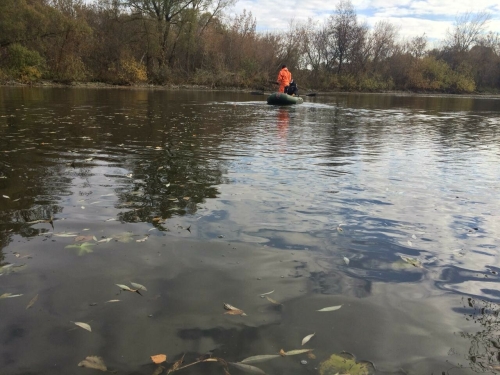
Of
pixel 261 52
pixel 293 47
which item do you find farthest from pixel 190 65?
pixel 293 47

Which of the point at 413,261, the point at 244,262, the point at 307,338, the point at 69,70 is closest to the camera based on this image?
the point at 307,338

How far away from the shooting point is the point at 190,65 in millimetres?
56344

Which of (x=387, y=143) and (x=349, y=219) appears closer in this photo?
(x=349, y=219)

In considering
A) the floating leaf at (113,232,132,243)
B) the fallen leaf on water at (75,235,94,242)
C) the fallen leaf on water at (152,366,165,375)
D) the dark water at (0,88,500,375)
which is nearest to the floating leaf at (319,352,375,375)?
the dark water at (0,88,500,375)

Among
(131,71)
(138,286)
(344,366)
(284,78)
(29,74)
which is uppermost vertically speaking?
(131,71)

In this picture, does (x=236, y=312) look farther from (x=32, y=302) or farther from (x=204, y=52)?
(x=204, y=52)

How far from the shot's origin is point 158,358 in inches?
100

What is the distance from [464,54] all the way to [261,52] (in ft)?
158

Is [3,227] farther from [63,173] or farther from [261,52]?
[261,52]

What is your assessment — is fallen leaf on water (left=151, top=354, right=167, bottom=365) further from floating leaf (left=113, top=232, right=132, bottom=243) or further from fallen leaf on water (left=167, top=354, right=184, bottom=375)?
floating leaf (left=113, top=232, right=132, bottom=243)

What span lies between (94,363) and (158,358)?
0.41m

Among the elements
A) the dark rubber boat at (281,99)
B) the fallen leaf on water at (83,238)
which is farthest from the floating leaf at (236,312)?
the dark rubber boat at (281,99)

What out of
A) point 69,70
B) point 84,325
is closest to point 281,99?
point 84,325

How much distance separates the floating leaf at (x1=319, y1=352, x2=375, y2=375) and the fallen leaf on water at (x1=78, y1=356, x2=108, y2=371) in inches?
55.3
